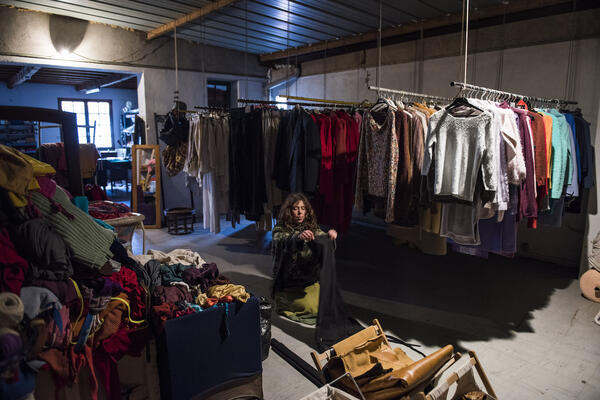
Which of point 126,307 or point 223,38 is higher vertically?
point 223,38

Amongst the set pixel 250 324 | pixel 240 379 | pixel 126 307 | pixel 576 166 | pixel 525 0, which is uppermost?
pixel 525 0

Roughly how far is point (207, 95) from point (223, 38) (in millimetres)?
1303

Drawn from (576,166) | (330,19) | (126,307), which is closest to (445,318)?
(576,166)

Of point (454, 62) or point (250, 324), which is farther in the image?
point (454, 62)

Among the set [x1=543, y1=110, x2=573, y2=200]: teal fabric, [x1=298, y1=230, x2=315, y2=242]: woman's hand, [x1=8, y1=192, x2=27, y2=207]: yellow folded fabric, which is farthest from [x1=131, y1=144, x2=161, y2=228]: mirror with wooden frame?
[x1=543, y1=110, x2=573, y2=200]: teal fabric

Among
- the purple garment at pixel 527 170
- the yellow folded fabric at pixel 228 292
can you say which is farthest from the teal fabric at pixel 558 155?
the yellow folded fabric at pixel 228 292

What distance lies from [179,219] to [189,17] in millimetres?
3221

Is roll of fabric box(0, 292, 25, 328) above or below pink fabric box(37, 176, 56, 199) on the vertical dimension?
below

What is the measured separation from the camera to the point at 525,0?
5051mm

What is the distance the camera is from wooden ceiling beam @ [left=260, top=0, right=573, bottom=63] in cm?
510

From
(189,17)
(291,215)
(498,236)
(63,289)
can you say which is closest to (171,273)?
(63,289)

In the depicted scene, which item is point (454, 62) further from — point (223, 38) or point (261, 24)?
point (223, 38)

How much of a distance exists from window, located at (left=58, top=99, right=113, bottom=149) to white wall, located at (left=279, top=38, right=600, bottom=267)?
11.0m

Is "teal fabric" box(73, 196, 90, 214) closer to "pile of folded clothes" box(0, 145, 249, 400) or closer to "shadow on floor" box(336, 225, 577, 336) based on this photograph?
"pile of folded clothes" box(0, 145, 249, 400)
